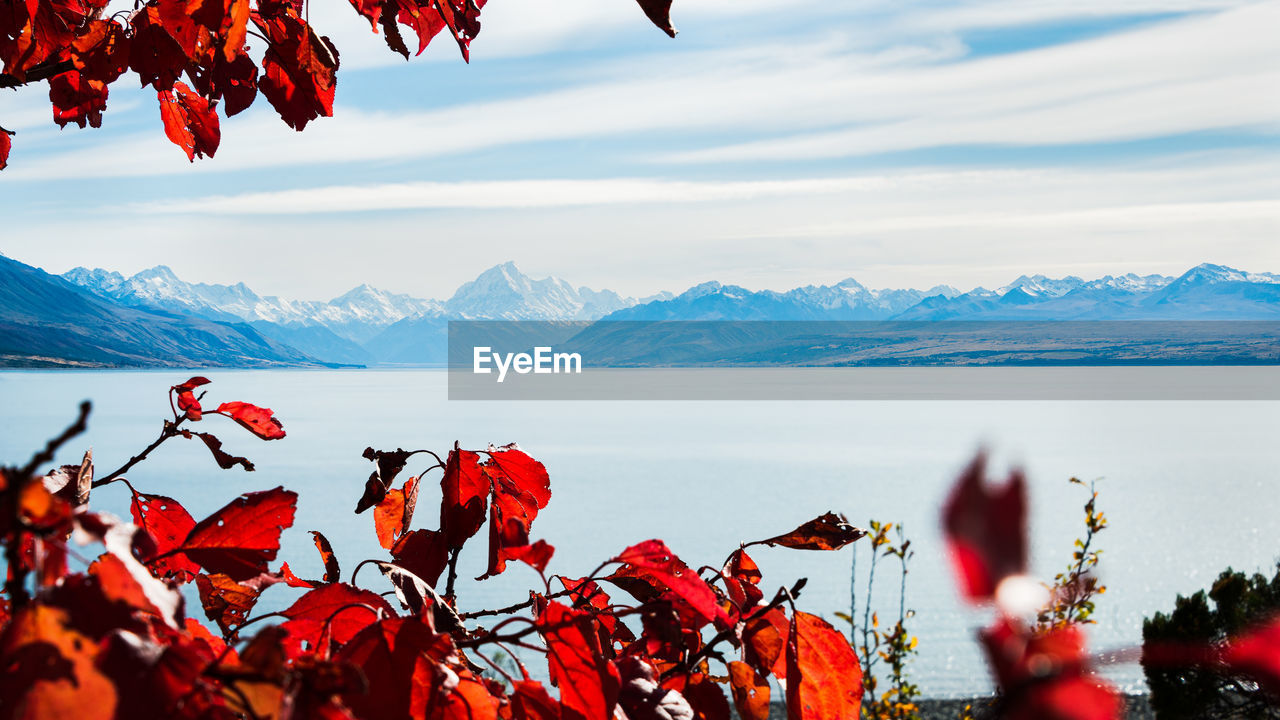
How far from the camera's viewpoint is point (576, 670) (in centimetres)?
83

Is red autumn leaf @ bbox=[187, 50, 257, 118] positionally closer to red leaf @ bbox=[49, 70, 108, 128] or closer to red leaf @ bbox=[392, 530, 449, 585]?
red leaf @ bbox=[49, 70, 108, 128]

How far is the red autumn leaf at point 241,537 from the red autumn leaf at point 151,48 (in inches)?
28.8

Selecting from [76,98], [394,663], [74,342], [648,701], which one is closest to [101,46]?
[76,98]

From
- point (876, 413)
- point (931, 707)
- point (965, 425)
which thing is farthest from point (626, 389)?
point (931, 707)

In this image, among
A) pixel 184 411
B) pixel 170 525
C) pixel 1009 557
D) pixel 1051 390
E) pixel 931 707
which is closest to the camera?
pixel 1009 557

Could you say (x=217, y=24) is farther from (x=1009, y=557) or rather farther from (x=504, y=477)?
(x=1009, y=557)

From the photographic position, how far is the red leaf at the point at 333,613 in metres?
0.86

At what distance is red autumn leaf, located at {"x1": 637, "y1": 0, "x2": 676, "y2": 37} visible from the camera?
722mm

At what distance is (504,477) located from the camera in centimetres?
134

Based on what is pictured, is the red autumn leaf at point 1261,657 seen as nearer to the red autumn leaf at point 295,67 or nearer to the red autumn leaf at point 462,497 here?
the red autumn leaf at point 462,497

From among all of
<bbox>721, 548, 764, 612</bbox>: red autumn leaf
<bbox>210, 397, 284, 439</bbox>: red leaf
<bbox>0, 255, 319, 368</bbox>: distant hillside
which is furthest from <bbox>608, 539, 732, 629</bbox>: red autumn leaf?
<bbox>0, 255, 319, 368</bbox>: distant hillside

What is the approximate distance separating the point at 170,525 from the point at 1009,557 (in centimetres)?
133

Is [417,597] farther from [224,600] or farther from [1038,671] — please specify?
[1038,671]

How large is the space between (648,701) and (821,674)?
185mm
